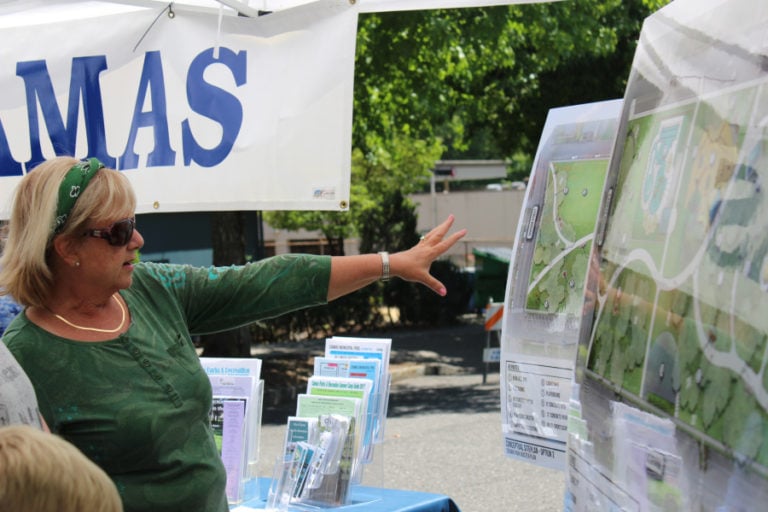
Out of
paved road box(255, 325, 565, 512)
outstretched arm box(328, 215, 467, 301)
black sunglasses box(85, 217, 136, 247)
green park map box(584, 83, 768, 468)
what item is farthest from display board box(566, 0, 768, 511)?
paved road box(255, 325, 565, 512)

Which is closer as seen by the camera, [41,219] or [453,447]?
[41,219]

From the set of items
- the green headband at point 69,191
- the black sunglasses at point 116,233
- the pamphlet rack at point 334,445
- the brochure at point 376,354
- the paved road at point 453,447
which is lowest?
the paved road at point 453,447

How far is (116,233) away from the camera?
235cm

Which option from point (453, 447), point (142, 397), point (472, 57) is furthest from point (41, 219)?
point (472, 57)

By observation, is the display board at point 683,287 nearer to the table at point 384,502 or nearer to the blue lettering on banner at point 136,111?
the table at point 384,502

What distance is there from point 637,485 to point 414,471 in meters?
6.29

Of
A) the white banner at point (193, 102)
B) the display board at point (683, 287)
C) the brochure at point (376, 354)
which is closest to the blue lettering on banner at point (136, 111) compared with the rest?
the white banner at point (193, 102)

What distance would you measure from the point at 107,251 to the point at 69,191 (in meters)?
0.16

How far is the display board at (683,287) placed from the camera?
4.57 feet

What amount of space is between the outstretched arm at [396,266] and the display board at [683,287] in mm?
Answer: 598

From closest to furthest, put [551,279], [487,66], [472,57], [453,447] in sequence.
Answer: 1. [551,279]
2. [453,447]
3. [472,57]
4. [487,66]

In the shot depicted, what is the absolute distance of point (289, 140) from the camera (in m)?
3.46

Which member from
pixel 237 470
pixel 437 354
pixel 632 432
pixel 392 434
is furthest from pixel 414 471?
pixel 437 354

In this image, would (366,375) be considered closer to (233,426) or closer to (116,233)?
(233,426)
